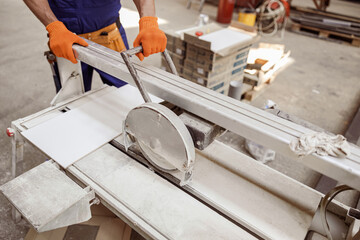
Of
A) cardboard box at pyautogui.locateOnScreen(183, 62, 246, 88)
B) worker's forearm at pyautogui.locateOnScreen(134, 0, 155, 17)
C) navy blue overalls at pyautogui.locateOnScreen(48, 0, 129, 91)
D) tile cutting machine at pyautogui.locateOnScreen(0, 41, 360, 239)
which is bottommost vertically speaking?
cardboard box at pyautogui.locateOnScreen(183, 62, 246, 88)

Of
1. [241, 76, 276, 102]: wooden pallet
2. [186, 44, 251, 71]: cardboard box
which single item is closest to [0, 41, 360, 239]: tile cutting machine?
[186, 44, 251, 71]: cardboard box

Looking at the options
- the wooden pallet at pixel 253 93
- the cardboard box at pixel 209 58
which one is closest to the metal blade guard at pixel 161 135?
the cardboard box at pixel 209 58

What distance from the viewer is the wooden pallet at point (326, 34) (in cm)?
468

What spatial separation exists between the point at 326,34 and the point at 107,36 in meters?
4.64

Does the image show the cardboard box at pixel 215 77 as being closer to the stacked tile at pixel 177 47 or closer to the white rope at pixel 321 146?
the stacked tile at pixel 177 47

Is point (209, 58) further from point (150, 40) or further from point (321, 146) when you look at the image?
point (321, 146)

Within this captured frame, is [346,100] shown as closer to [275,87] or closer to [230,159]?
[275,87]

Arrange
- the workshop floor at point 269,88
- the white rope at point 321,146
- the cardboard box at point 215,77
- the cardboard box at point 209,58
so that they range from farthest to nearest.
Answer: the cardboard box at point 215,77 < the cardboard box at point 209,58 < the workshop floor at point 269,88 < the white rope at point 321,146

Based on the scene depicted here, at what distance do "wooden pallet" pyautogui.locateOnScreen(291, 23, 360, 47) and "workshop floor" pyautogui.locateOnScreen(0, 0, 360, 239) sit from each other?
0.19 m

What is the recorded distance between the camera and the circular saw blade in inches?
35.4

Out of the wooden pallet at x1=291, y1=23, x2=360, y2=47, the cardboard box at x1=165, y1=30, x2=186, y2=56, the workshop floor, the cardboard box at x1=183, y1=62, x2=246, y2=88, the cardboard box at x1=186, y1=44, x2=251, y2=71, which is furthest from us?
the wooden pallet at x1=291, y1=23, x2=360, y2=47

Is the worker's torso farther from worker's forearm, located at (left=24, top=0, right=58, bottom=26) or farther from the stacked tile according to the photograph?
the stacked tile

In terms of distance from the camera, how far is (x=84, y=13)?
1.54 m

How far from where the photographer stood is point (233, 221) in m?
0.96
